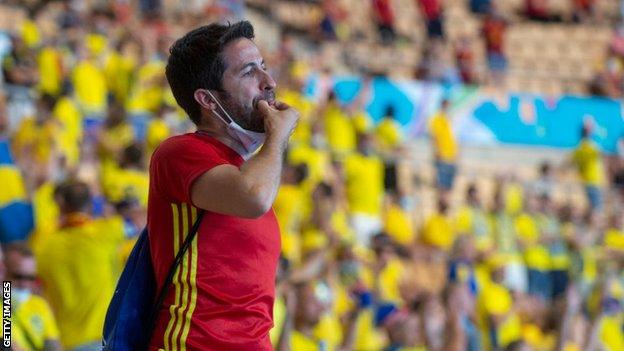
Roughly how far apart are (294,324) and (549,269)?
13.7 ft

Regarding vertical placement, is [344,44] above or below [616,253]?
above

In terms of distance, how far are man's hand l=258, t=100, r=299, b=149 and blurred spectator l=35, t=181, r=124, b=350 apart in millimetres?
3041

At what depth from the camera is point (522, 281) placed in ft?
34.1

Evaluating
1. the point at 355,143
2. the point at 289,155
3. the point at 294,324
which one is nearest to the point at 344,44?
the point at 355,143

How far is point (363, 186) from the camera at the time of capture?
10.8 m

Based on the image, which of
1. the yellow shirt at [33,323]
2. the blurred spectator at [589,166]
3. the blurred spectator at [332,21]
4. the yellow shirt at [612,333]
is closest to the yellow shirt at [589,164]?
the blurred spectator at [589,166]

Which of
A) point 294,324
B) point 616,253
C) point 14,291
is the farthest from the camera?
point 616,253

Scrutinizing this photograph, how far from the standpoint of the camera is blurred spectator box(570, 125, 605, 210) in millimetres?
13096

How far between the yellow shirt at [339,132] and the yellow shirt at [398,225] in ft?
2.49

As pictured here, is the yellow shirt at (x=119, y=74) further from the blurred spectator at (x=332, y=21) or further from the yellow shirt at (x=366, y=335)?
the blurred spectator at (x=332, y=21)

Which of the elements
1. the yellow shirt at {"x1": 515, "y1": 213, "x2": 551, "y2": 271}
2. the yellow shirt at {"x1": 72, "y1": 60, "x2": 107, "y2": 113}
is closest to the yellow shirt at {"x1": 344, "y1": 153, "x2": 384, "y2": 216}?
the yellow shirt at {"x1": 515, "y1": 213, "x2": 551, "y2": 271}

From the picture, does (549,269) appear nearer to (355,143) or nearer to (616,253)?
(616,253)

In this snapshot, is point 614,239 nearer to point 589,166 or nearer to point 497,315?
point 589,166

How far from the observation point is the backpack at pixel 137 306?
10.3 feet
